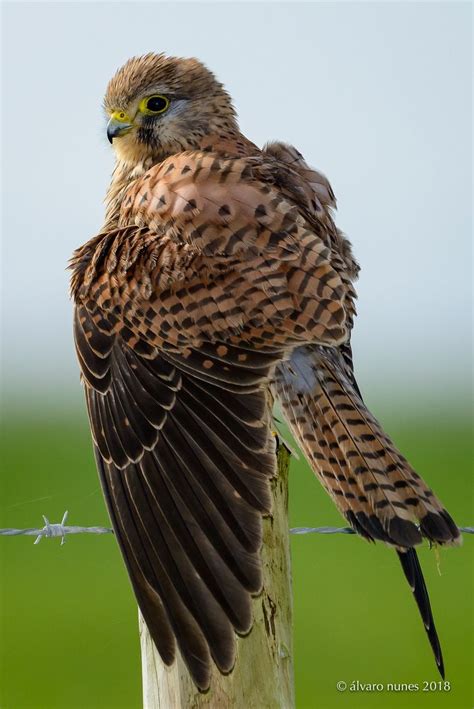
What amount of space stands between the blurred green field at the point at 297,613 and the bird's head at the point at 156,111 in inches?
66.9

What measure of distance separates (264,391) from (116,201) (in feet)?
4.96

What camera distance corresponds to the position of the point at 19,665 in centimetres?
855

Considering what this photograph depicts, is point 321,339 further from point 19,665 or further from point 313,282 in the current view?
point 19,665

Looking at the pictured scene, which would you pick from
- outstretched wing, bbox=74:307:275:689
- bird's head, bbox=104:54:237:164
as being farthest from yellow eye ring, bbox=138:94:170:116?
outstretched wing, bbox=74:307:275:689

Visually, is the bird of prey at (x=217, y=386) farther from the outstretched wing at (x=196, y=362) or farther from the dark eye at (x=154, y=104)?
the dark eye at (x=154, y=104)

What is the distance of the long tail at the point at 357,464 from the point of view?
315 centimetres

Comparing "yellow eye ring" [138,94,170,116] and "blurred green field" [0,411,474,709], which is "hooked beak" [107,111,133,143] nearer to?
"yellow eye ring" [138,94,170,116]

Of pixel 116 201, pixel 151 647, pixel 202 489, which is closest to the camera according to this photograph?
pixel 151 647

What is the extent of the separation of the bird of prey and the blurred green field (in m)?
1.43

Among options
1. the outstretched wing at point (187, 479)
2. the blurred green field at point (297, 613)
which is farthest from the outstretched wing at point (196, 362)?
the blurred green field at point (297, 613)

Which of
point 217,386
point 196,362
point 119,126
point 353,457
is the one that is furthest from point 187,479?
point 119,126

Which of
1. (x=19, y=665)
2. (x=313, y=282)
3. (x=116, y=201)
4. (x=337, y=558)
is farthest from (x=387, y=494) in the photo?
(x=337, y=558)

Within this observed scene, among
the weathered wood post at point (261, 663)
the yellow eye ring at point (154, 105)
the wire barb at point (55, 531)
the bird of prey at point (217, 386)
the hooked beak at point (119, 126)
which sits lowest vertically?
the weathered wood post at point (261, 663)

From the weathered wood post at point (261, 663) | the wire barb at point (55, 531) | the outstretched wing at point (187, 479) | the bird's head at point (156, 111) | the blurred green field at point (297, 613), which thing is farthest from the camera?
the blurred green field at point (297, 613)
